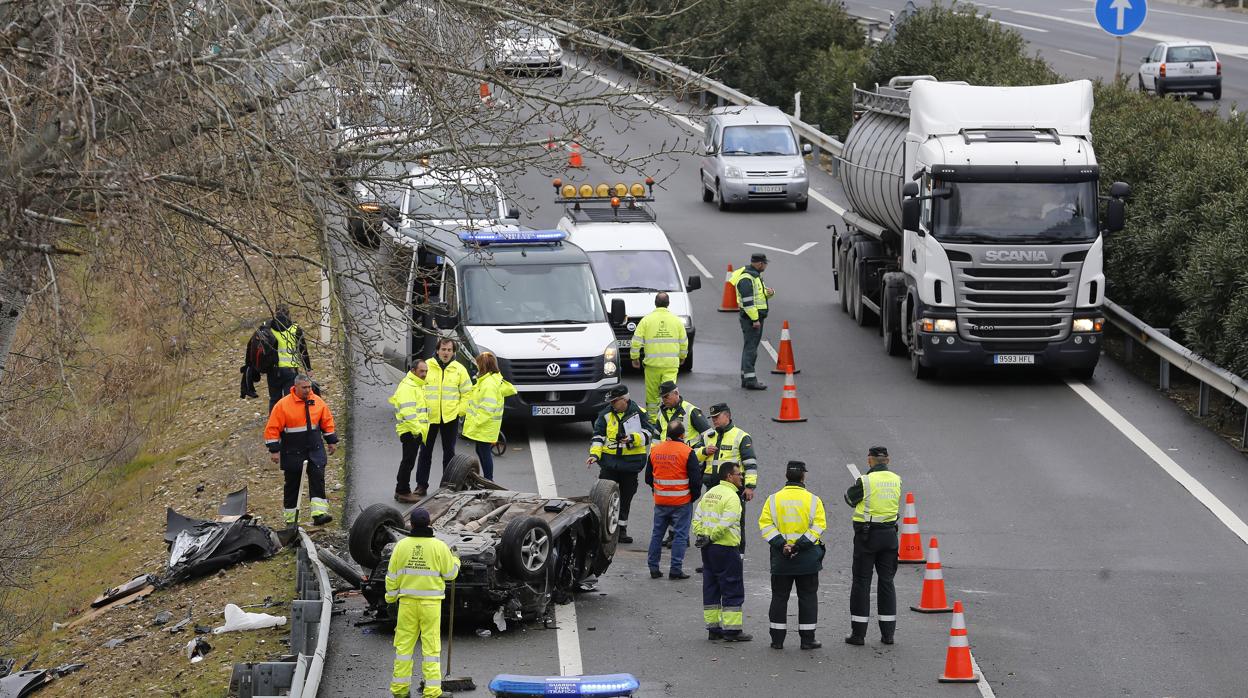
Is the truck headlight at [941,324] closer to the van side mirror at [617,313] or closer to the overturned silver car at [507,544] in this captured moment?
the van side mirror at [617,313]

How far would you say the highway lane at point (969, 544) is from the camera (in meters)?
13.3

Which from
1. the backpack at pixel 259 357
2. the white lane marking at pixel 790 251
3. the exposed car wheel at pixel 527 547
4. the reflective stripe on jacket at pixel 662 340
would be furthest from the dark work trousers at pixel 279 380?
the white lane marking at pixel 790 251

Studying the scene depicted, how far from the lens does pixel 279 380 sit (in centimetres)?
2070

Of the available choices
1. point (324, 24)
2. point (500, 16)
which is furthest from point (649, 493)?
point (324, 24)

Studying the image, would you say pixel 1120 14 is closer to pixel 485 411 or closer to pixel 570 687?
pixel 485 411

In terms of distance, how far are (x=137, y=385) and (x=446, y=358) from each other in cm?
1363

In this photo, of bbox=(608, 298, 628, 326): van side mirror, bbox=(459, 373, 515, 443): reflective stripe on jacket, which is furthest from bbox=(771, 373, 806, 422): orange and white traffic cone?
bbox=(459, 373, 515, 443): reflective stripe on jacket

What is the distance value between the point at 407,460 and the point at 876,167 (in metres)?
10.8

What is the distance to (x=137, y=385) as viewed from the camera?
30.0 meters

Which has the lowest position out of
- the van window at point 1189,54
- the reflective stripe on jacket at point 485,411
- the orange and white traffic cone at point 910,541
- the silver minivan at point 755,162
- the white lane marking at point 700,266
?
the orange and white traffic cone at point 910,541

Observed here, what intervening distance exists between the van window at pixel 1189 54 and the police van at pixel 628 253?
880 inches

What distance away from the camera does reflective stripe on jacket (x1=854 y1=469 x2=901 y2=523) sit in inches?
547

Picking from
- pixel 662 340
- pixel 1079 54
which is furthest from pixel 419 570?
pixel 1079 54

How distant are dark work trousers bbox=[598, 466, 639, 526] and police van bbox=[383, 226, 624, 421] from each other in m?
3.57
